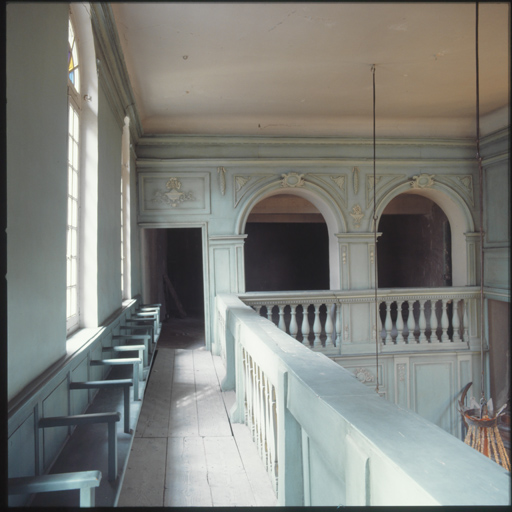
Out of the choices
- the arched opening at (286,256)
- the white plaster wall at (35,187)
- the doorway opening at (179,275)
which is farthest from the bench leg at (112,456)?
the arched opening at (286,256)

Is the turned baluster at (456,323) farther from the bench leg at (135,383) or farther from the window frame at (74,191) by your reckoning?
the window frame at (74,191)

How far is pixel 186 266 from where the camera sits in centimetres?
1305

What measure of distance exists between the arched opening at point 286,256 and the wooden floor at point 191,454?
7589 millimetres

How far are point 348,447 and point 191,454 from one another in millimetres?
2026

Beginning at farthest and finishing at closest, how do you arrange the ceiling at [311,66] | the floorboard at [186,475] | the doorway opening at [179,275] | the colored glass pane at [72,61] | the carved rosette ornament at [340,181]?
the doorway opening at [179,275]
the carved rosette ornament at [340,181]
the ceiling at [311,66]
the colored glass pane at [72,61]
the floorboard at [186,475]

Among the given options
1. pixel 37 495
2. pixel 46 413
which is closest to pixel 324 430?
pixel 37 495

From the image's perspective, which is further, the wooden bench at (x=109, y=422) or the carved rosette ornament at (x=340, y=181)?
the carved rosette ornament at (x=340, y=181)

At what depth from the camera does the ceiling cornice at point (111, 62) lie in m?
3.73

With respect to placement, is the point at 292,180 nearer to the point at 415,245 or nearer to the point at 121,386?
the point at 415,245

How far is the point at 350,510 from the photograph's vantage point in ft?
2.72

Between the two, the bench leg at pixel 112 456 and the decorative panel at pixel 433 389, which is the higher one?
the bench leg at pixel 112 456

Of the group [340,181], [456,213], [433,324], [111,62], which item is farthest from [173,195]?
[456,213]

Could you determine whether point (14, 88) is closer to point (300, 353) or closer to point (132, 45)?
point (300, 353)

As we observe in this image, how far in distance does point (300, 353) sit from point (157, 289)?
9.33m
